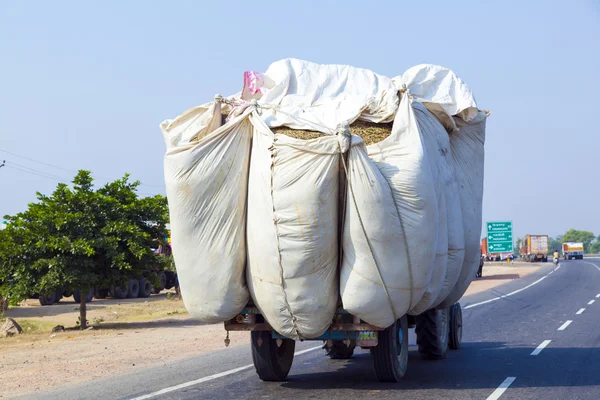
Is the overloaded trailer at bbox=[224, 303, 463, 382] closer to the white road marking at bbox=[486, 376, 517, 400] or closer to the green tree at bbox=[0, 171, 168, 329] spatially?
the white road marking at bbox=[486, 376, 517, 400]

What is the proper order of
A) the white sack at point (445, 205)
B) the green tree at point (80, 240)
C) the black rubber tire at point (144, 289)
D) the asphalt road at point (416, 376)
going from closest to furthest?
the asphalt road at point (416, 376) < the white sack at point (445, 205) < the green tree at point (80, 240) < the black rubber tire at point (144, 289)

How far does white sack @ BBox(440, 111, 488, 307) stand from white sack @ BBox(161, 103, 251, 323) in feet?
12.2

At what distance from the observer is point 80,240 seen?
18.4 metres

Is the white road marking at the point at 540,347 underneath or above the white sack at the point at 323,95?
underneath

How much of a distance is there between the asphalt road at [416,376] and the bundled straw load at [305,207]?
1075mm

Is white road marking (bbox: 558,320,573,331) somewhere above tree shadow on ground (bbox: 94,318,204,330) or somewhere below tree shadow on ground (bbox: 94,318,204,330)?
above

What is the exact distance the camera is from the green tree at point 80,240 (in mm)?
18422

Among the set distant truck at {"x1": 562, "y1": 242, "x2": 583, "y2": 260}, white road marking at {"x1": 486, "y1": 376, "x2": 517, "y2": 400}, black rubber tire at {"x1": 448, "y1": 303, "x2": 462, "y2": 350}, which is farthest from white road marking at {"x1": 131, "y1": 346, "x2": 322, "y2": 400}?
distant truck at {"x1": 562, "y1": 242, "x2": 583, "y2": 260}

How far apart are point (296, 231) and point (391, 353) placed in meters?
2.19

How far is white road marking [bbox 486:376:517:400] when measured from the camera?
28.5ft

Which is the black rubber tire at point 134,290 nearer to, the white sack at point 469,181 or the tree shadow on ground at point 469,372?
the tree shadow on ground at point 469,372

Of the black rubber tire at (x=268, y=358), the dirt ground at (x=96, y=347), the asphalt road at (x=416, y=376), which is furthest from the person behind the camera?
the dirt ground at (x=96, y=347)

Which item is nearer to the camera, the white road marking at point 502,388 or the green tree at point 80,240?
the white road marking at point 502,388

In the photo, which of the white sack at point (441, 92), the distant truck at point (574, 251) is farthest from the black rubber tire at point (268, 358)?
the distant truck at point (574, 251)
